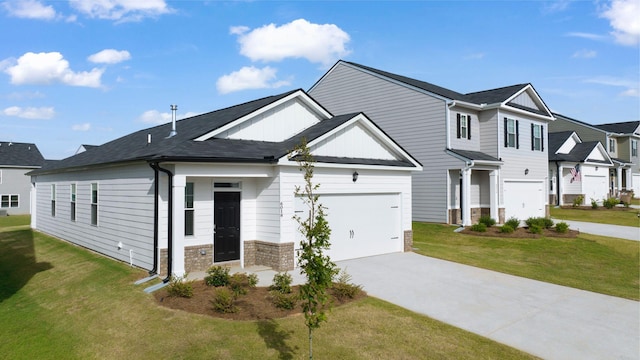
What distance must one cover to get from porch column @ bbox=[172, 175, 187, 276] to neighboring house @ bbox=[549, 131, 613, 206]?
104ft

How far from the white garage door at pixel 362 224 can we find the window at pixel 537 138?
1522cm

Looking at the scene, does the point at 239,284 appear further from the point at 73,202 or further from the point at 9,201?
the point at 9,201

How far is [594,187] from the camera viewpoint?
3616 cm

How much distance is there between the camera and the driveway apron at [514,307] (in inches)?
302

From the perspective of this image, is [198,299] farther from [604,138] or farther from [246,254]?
[604,138]

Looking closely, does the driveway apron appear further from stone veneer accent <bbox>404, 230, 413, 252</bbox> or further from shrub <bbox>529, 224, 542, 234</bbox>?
shrub <bbox>529, 224, 542, 234</bbox>

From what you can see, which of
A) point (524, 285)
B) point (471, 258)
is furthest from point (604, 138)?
point (524, 285)

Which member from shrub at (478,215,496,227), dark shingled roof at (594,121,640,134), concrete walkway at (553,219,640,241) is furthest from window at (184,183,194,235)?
dark shingled roof at (594,121,640,134)

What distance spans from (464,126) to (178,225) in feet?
57.1

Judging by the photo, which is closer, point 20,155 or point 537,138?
point 537,138

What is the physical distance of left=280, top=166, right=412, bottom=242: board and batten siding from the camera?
1222cm

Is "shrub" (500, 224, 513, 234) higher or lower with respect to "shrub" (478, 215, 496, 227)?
lower

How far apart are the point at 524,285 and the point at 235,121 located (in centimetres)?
991

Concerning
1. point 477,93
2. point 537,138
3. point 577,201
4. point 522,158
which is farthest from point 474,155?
point 577,201
